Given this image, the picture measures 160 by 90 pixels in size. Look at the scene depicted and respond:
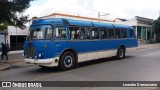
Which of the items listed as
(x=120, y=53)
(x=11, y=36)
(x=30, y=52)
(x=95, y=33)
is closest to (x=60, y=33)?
(x=30, y=52)

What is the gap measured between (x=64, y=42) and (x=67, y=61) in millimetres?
1015

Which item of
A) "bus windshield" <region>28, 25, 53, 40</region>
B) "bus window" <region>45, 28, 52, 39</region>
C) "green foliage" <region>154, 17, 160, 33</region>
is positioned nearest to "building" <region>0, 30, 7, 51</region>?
"bus windshield" <region>28, 25, 53, 40</region>

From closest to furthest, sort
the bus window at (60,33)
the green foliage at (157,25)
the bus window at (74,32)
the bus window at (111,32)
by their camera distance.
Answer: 1. the bus window at (60,33)
2. the bus window at (74,32)
3. the bus window at (111,32)
4. the green foliage at (157,25)

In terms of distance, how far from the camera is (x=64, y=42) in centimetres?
1284

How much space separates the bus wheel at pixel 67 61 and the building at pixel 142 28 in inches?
1407

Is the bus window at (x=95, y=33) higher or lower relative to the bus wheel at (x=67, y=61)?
higher

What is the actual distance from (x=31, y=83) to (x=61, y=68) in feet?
10.7

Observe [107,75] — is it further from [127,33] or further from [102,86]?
[127,33]

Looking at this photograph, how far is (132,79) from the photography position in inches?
395

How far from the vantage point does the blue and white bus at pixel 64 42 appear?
12.3 metres

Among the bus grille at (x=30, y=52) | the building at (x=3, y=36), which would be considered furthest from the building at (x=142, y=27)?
the bus grille at (x=30, y=52)

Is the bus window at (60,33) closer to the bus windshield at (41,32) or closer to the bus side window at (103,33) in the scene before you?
the bus windshield at (41,32)

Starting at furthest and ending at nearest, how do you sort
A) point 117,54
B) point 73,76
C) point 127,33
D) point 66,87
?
1. point 127,33
2. point 117,54
3. point 73,76
4. point 66,87

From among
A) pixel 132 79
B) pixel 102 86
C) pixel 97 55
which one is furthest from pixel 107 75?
pixel 97 55
